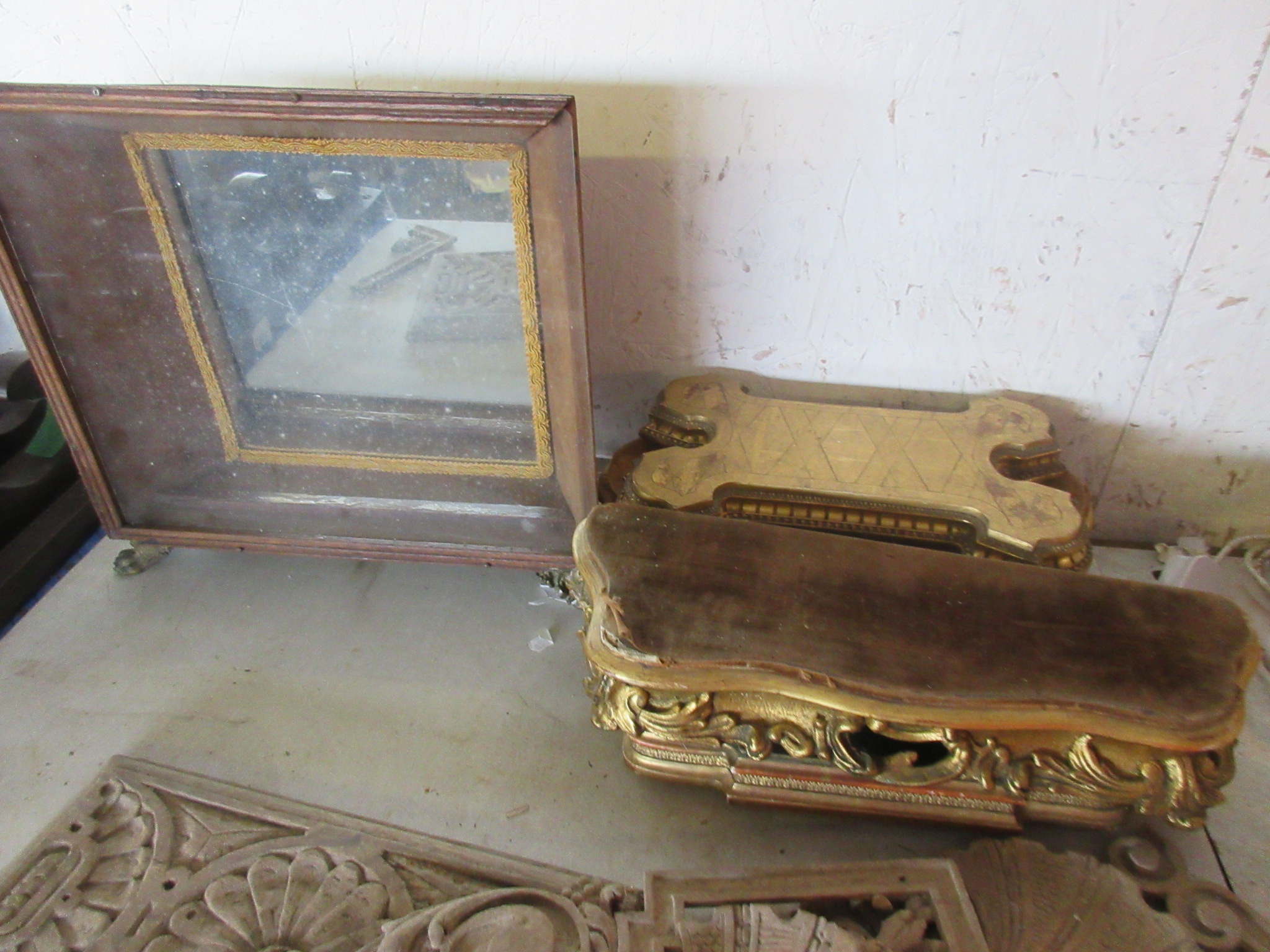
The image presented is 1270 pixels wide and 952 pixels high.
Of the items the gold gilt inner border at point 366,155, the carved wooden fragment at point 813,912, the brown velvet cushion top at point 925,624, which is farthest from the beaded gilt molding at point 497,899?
the gold gilt inner border at point 366,155

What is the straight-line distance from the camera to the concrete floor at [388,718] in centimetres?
109

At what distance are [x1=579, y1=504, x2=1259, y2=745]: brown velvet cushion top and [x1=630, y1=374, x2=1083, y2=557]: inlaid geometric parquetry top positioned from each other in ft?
0.42

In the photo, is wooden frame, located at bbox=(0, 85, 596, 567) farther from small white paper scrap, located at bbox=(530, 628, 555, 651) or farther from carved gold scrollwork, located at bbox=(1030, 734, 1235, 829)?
carved gold scrollwork, located at bbox=(1030, 734, 1235, 829)

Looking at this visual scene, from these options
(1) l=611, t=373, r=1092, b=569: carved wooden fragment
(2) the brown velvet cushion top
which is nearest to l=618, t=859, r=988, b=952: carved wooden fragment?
(2) the brown velvet cushion top

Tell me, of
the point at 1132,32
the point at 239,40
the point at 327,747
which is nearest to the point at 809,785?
the point at 327,747

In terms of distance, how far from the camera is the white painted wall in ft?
3.53

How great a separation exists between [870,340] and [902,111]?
13.5 inches

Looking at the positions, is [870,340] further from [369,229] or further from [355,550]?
[355,550]

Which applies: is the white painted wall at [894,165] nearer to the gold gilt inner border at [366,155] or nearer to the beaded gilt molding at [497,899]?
the gold gilt inner border at [366,155]

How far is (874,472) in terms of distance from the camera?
1229mm

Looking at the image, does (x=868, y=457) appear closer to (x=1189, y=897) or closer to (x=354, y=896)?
(x=1189, y=897)

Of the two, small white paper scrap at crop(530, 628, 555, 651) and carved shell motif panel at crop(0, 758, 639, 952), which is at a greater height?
small white paper scrap at crop(530, 628, 555, 651)

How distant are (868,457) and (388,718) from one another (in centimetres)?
80

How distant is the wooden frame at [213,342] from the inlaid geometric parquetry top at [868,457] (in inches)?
6.5
